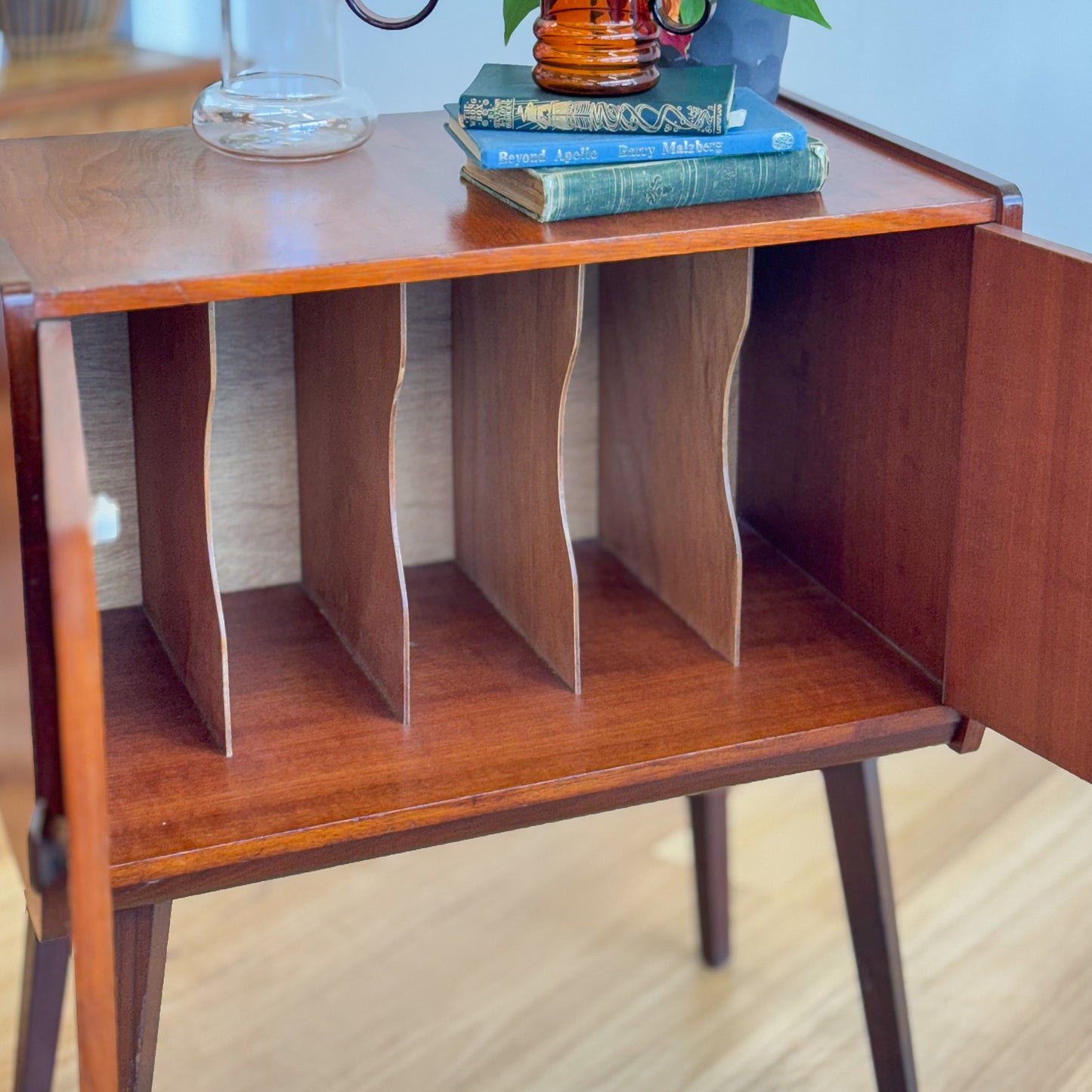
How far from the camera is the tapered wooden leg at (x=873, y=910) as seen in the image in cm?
139

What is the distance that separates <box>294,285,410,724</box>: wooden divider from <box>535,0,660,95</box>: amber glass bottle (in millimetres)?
182

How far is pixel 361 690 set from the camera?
111 centimetres

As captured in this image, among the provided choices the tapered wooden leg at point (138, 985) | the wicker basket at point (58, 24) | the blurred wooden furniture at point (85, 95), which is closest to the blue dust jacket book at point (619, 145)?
the tapered wooden leg at point (138, 985)

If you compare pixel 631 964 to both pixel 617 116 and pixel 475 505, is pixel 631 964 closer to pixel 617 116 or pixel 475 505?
pixel 475 505

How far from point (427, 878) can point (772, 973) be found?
45 centimetres

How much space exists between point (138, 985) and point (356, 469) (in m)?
0.37

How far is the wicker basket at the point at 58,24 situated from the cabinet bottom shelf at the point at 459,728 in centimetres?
175

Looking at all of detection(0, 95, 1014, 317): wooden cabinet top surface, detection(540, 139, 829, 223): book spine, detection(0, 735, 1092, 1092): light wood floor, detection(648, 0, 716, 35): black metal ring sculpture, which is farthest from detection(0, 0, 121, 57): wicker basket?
detection(540, 139, 829, 223): book spine

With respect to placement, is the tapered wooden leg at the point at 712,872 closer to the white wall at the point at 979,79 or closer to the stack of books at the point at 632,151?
the white wall at the point at 979,79

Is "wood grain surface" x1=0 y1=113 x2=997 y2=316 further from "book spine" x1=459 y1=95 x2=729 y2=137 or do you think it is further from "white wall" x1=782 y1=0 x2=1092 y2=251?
"white wall" x1=782 y1=0 x2=1092 y2=251

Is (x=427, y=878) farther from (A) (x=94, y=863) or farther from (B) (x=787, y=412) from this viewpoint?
(A) (x=94, y=863)

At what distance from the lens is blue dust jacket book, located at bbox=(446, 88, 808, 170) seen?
95cm

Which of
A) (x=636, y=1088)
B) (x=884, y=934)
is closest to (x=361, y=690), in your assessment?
(x=884, y=934)

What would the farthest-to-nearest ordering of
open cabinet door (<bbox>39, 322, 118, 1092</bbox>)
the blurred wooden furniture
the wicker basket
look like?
1. the wicker basket
2. the blurred wooden furniture
3. open cabinet door (<bbox>39, 322, 118, 1092</bbox>)
